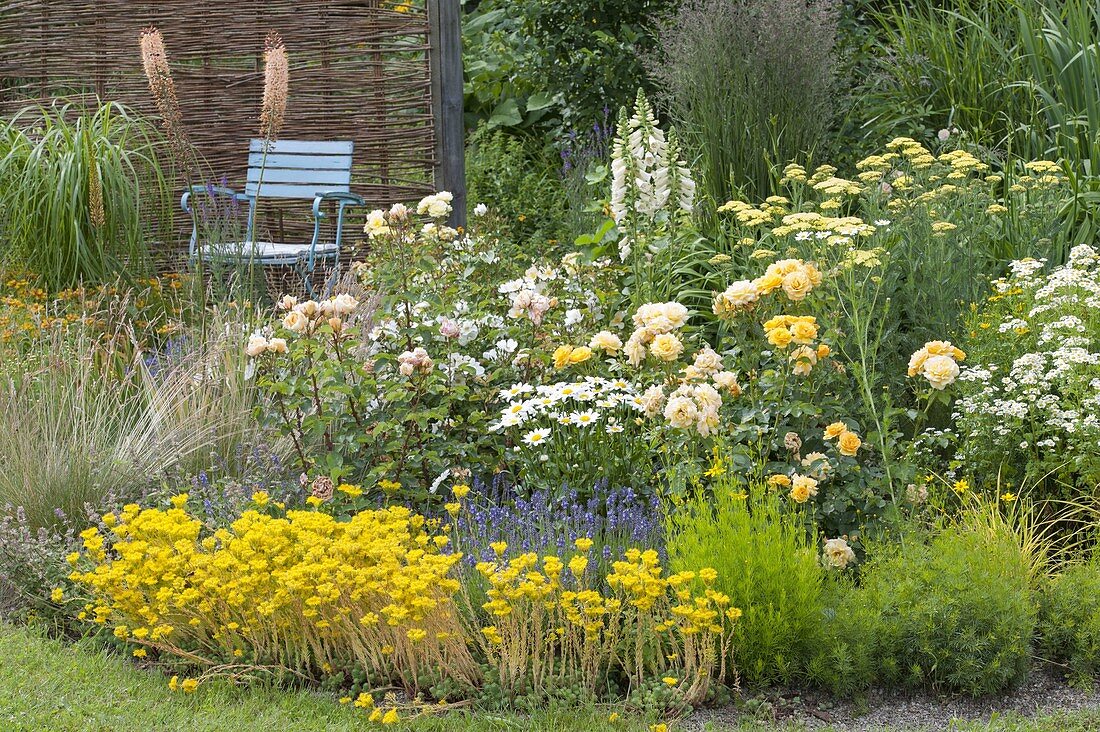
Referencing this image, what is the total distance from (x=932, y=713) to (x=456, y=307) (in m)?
2.11

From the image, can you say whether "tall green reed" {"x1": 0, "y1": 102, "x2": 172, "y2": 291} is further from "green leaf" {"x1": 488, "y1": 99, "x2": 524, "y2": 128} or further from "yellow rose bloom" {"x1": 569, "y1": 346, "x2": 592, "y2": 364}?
"green leaf" {"x1": 488, "y1": 99, "x2": 524, "y2": 128}

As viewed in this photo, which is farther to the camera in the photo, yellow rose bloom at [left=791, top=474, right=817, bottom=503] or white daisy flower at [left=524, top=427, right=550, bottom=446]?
white daisy flower at [left=524, top=427, right=550, bottom=446]

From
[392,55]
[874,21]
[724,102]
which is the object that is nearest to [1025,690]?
[724,102]

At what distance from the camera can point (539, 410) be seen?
3707mm

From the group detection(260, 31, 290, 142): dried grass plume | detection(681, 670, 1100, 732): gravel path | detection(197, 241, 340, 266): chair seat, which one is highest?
detection(260, 31, 290, 142): dried grass plume

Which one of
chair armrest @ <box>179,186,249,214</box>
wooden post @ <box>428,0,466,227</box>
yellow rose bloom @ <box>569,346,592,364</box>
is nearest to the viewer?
yellow rose bloom @ <box>569,346,592,364</box>

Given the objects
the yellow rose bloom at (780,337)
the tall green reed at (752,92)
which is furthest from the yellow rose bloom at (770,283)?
the tall green reed at (752,92)

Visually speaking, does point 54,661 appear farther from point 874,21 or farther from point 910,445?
point 874,21

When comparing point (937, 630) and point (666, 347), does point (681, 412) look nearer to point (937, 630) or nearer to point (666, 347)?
point (666, 347)

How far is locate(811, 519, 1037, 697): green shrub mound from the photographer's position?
2.85 m

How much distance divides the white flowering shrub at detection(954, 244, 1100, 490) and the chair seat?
325cm

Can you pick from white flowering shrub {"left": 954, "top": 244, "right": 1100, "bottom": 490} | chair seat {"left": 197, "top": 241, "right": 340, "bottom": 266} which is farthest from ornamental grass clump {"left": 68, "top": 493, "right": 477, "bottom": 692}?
chair seat {"left": 197, "top": 241, "right": 340, "bottom": 266}

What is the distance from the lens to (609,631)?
9.41ft

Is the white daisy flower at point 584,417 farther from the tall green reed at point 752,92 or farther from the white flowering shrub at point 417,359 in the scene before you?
the tall green reed at point 752,92
